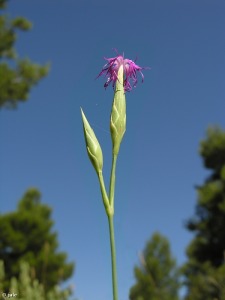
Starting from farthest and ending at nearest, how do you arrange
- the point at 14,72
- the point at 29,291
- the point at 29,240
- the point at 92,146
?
the point at 29,240 < the point at 14,72 < the point at 29,291 < the point at 92,146

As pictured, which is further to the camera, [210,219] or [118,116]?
[210,219]

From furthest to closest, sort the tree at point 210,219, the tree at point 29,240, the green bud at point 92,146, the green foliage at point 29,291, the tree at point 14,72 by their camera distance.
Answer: the tree at point 29,240 → the tree at point 210,219 → the tree at point 14,72 → the green foliage at point 29,291 → the green bud at point 92,146

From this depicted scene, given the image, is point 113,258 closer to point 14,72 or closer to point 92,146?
point 92,146

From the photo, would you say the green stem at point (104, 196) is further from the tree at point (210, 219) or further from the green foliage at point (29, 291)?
the tree at point (210, 219)

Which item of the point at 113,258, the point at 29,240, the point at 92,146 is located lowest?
the point at 113,258

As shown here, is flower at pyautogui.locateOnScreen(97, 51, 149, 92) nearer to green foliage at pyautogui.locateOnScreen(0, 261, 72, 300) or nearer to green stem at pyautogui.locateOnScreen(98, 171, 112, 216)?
green stem at pyautogui.locateOnScreen(98, 171, 112, 216)

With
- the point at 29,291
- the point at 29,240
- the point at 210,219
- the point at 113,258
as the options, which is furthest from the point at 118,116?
the point at 29,240

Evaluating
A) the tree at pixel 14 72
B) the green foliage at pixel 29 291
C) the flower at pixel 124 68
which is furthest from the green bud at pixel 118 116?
the tree at pixel 14 72
